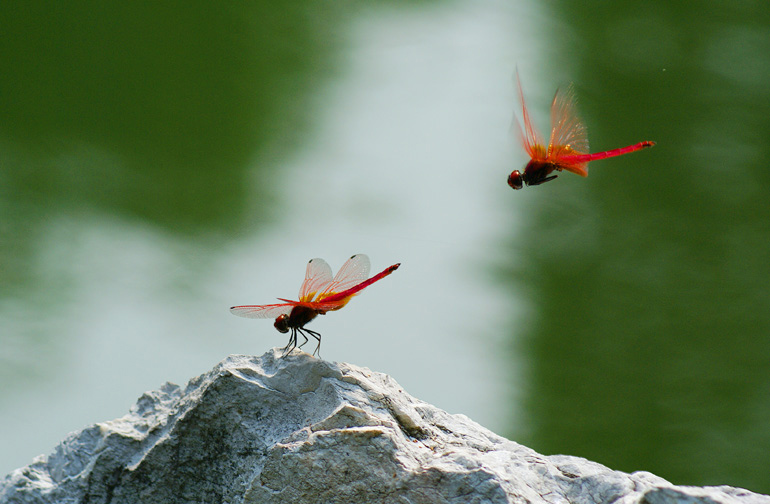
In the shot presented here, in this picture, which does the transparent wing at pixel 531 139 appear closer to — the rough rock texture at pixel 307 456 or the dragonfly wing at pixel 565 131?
the dragonfly wing at pixel 565 131

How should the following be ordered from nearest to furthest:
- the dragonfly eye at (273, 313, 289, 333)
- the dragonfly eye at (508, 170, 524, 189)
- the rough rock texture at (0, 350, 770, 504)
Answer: the rough rock texture at (0, 350, 770, 504) < the dragonfly eye at (273, 313, 289, 333) < the dragonfly eye at (508, 170, 524, 189)

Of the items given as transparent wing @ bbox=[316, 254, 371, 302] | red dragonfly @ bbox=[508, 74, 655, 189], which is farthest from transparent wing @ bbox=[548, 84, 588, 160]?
transparent wing @ bbox=[316, 254, 371, 302]

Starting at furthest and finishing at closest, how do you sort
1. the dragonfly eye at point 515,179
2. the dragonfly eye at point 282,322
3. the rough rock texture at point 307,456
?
1. the dragonfly eye at point 515,179
2. the dragonfly eye at point 282,322
3. the rough rock texture at point 307,456

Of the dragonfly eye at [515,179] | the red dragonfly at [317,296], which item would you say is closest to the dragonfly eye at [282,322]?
the red dragonfly at [317,296]

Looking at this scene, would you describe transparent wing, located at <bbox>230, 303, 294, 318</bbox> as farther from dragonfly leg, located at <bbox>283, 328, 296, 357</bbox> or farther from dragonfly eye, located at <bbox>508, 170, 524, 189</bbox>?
dragonfly eye, located at <bbox>508, 170, 524, 189</bbox>

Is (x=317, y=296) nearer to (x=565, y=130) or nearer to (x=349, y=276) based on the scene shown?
(x=349, y=276)

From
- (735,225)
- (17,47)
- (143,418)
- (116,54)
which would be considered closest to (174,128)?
(116,54)

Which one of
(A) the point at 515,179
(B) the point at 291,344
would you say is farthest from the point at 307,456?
(A) the point at 515,179
